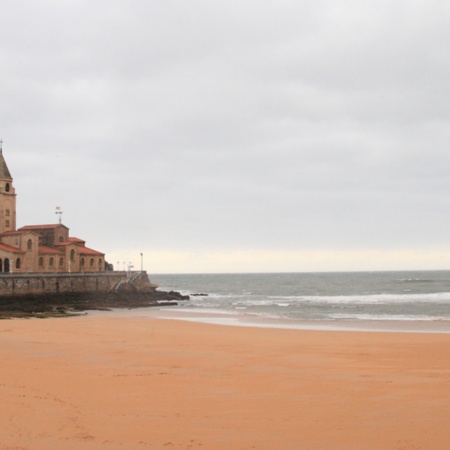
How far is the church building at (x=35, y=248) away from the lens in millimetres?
60125

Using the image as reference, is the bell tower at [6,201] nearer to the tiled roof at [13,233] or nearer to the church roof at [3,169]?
the church roof at [3,169]

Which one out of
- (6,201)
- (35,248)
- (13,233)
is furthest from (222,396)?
(6,201)

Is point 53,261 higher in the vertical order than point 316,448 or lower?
higher

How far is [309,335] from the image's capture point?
2823 centimetres

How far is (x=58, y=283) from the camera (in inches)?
2323

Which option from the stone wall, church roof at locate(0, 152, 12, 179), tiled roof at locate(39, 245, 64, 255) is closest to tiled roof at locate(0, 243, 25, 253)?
tiled roof at locate(39, 245, 64, 255)

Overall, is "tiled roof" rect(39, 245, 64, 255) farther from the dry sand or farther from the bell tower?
the dry sand

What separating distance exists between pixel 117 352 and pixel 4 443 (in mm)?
11388

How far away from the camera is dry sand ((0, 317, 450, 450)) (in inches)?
387

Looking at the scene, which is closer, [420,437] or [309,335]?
[420,437]

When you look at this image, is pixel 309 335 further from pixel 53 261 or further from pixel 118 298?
pixel 53 261

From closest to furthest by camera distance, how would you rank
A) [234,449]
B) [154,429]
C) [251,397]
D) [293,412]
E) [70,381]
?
1. [234,449]
2. [154,429]
3. [293,412]
4. [251,397]
5. [70,381]

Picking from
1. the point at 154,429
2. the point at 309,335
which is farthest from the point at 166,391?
the point at 309,335

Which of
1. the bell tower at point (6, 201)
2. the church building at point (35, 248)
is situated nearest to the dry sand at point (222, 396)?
the church building at point (35, 248)
